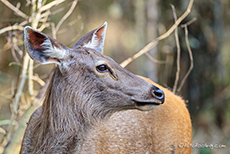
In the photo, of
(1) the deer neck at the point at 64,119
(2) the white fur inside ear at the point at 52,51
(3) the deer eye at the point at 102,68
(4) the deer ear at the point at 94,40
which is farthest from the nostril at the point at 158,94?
(4) the deer ear at the point at 94,40

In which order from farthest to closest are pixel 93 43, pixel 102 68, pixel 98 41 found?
pixel 98 41, pixel 93 43, pixel 102 68

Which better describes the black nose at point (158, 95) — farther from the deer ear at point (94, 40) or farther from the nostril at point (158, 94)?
the deer ear at point (94, 40)

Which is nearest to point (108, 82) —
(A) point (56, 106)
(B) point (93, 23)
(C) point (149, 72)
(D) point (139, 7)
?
(A) point (56, 106)

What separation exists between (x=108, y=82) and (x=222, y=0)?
9557 mm

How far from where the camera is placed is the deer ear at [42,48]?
4.06m

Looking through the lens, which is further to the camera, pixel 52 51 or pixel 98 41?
pixel 98 41

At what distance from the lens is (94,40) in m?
5.08

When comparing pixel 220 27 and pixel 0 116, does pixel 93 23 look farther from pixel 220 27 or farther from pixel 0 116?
pixel 0 116

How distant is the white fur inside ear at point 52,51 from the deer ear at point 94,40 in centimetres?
58

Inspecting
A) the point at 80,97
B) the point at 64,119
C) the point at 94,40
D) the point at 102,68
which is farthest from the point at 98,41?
the point at 64,119

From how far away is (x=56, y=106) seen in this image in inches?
169

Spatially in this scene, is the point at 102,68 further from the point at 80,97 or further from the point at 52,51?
the point at 52,51

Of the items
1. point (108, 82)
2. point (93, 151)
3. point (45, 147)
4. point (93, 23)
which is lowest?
point (93, 151)

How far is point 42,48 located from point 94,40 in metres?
1.11
